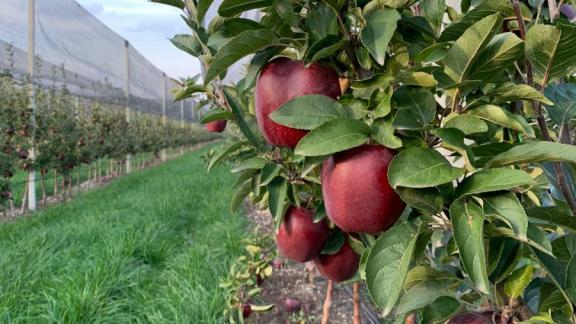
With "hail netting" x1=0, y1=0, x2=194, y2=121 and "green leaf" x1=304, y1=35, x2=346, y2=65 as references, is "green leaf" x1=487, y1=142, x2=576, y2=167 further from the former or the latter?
"hail netting" x1=0, y1=0, x2=194, y2=121

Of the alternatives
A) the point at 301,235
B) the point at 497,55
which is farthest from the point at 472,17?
the point at 301,235

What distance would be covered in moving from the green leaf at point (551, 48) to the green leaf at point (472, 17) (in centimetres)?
8

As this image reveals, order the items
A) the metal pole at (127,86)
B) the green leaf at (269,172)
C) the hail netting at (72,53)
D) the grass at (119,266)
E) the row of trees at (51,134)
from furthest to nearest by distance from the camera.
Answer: the metal pole at (127,86) → the hail netting at (72,53) → the row of trees at (51,134) → the grass at (119,266) → the green leaf at (269,172)

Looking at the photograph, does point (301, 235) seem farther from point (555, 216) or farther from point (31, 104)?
point (31, 104)

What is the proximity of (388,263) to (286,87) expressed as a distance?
23 cm

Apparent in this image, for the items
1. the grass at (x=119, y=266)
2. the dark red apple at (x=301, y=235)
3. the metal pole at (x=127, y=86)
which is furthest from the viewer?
the metal pole at (x=127, y=86)

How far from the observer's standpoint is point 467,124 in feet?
1.48

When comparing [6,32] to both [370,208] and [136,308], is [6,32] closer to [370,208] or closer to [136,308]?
[136,308]

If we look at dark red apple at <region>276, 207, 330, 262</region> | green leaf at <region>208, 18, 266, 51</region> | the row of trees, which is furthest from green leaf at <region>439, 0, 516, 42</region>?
the row of trees

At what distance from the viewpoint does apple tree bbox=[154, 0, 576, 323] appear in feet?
1.37

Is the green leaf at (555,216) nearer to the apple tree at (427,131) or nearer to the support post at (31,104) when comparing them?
the apple tree at (427,131)

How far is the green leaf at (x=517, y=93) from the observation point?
17.1 inches

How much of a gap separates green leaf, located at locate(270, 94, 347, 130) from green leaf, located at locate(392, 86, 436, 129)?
0.07 meters

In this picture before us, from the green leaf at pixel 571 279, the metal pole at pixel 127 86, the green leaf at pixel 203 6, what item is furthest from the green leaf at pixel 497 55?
the metal pole at pixel 127 86
